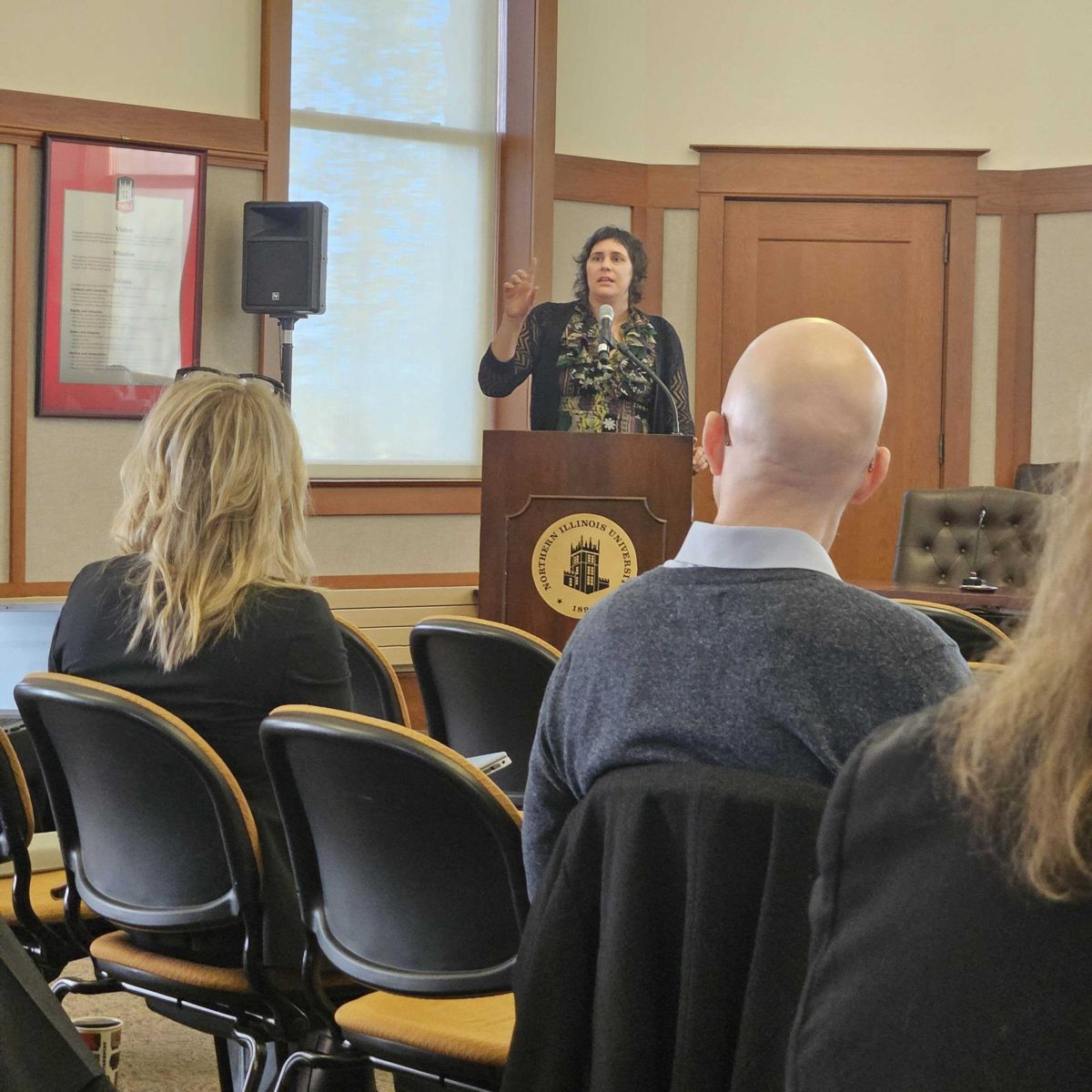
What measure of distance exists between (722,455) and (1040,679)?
938 mm

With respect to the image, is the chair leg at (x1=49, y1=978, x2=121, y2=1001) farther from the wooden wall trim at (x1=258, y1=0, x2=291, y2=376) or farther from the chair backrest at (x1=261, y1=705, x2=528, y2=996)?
the wooden wall trim at (x1=258, y1=0, x2=291, y2=376)

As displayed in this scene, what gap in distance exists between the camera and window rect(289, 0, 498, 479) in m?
5.80

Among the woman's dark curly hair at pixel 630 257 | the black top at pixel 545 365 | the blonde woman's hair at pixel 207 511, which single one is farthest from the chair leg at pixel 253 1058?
the woman's dark curly hair at pixel 630 257

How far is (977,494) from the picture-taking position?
4953 millimetres

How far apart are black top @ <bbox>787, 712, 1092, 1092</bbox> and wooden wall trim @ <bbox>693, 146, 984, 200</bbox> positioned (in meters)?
5.94

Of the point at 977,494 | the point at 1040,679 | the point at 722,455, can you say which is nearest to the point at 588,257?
the point at 977,494

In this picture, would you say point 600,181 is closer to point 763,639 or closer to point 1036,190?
point 1036,190

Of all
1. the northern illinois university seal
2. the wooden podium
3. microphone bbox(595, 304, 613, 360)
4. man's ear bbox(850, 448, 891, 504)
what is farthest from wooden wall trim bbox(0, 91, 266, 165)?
man's ear bbox(850, 448, 891, 504)

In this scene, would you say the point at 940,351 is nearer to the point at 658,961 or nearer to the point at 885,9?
the point at 885,9

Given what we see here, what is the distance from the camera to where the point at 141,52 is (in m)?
5.22

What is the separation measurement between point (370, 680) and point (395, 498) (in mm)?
3131

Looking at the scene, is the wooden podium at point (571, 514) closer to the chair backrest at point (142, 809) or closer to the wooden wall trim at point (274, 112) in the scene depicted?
the chair backrest at point (142, 809)

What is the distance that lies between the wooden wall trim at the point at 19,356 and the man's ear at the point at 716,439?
3.94m

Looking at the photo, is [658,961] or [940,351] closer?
[658,961]
